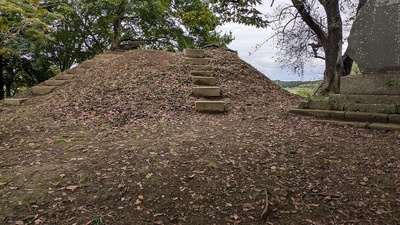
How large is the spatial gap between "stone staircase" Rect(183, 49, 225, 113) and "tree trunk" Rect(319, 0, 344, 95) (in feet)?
10.3

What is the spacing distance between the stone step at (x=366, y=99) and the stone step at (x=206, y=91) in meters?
2.39

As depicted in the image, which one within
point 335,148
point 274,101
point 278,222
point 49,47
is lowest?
point 278,222

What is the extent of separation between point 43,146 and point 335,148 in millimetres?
3882

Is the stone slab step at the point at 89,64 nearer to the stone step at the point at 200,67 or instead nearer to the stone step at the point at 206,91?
the stone step at the point at 200,67

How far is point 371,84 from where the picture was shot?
5121 mm

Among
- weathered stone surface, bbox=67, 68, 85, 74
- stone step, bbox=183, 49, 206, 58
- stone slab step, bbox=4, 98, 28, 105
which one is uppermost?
stone step, bbox=183, 49, 206, 58

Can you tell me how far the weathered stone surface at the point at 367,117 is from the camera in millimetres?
4707

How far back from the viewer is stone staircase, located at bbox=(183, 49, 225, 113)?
5.74 meters

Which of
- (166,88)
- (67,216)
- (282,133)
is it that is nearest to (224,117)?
(282,133)

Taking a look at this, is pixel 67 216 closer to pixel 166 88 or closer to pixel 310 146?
pixel 310 146

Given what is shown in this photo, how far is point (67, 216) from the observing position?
2352 mm

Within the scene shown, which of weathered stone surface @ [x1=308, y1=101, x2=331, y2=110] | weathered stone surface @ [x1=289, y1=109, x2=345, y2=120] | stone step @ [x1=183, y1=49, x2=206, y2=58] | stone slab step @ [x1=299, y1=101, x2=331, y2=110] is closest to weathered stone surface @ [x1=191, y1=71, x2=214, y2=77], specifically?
stone step @ [x1=183, y1=49, x2=206, y2=58]

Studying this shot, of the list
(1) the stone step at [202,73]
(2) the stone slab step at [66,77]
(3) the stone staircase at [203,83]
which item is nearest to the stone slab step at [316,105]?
(3) the stone staircase at [203,83]

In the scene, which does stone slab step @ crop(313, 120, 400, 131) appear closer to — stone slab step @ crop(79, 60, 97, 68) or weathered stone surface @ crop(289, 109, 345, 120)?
weathered stone surface @ crop(289, 109, 345, 120)
